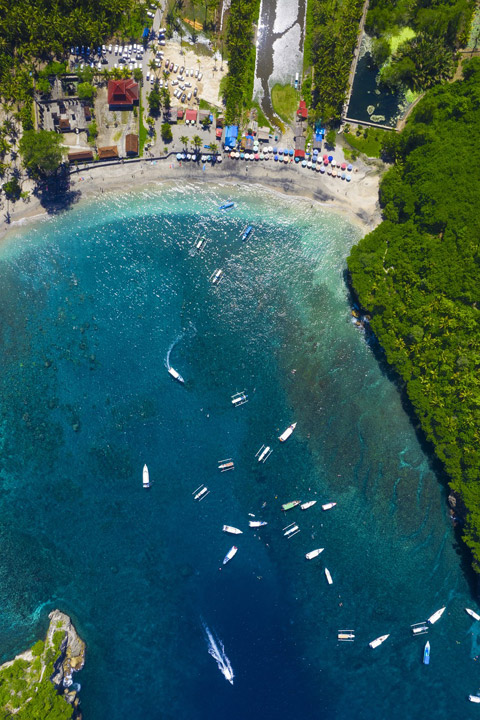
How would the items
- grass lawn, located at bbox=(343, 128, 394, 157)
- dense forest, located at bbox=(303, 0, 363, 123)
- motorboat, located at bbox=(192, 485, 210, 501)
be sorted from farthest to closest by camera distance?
grass lawn, located at bbox=(343, 128, 394, 157), motorboat, located at bbox=(192, 485, 210, 501), dense forest, located at bbox=(303, 0, 363, 123)

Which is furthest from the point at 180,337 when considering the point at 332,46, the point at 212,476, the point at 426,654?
the point at 426,654

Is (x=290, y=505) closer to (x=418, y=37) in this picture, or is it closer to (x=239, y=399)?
(x=239, y=399)

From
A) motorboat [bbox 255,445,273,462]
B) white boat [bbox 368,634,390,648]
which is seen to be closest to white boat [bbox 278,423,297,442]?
motorboat [bbox 255,445,273,462]

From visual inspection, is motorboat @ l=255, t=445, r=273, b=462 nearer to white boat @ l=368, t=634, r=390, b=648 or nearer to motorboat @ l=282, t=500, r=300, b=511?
motorboat @ l=282, t=500, r=300, b=511

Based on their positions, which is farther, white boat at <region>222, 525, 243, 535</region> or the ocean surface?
white boat at <region>222, 525, 243, 535</region>

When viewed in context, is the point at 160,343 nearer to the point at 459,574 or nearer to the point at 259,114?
the point at 259,114

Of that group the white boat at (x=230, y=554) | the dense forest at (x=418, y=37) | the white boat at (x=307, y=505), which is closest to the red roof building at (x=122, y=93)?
the dense forest at (x=418, y=37)
